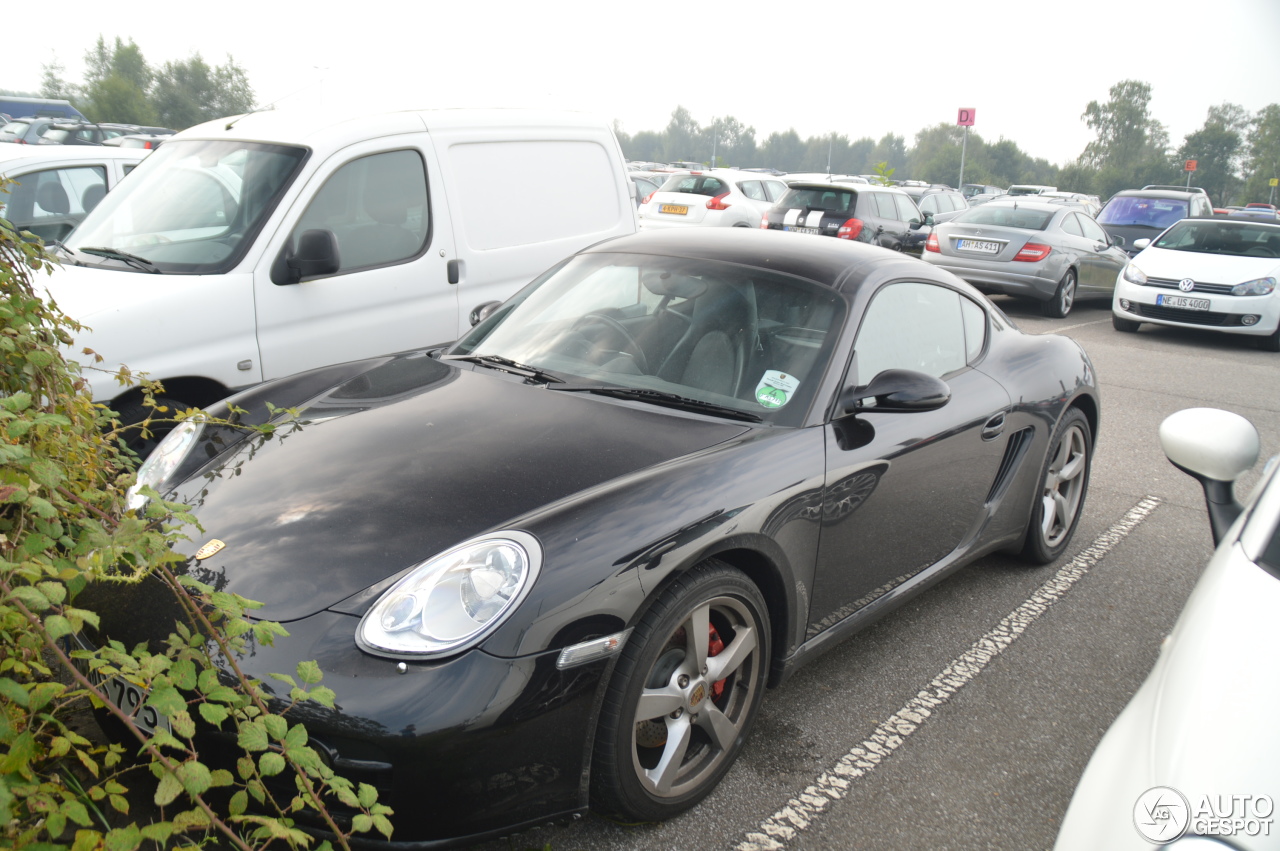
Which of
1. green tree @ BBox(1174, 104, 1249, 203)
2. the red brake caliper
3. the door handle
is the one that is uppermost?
green tree @ BBox(1174, 104, 1249, 203)

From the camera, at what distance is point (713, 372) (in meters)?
3.00

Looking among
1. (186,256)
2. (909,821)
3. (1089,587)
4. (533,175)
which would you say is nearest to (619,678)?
(909,821)

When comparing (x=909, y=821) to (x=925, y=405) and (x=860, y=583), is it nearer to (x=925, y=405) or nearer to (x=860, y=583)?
(x=860, y=583)

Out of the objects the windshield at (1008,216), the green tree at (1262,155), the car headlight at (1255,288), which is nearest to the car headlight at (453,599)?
the car headlight at (1255,288)

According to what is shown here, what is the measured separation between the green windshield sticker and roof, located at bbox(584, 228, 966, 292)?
435 millimetres

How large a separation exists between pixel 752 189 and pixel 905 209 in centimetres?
275

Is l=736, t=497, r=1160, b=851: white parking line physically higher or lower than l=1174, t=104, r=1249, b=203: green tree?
lower

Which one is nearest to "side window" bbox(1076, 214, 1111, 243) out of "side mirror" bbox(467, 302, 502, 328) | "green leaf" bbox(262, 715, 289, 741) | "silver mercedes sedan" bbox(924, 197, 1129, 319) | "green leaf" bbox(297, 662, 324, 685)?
"silver mercedes sedan" bbox(924, 197, 1129, 319)

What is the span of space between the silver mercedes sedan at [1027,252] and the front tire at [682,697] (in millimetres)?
10678

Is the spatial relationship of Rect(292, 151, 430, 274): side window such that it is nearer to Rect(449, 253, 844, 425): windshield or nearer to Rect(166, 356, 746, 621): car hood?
Rect(449, 253, 844, 425): windshield

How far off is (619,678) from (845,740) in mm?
1033

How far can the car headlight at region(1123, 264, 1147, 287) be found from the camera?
11.4m

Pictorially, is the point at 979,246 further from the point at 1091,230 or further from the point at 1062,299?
the point at 1091,230

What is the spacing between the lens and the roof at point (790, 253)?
127 inches
